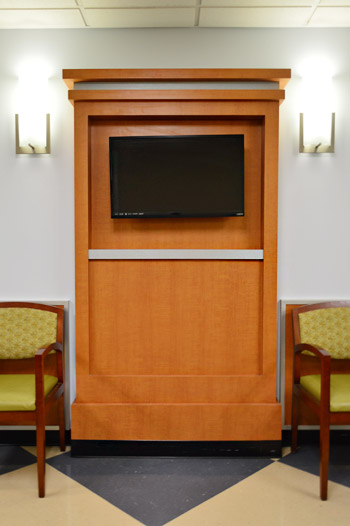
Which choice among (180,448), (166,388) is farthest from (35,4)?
(180,448)

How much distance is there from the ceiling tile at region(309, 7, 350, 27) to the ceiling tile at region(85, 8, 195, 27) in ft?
2.51

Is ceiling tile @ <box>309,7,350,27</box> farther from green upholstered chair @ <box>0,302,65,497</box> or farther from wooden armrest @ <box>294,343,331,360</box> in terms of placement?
green upholstered chair @ <box>0,302,65,497</box>

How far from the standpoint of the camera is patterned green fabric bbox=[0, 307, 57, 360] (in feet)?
9.22

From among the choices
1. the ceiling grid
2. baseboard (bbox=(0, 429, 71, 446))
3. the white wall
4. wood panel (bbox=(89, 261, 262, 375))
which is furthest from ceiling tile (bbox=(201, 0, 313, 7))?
baseboard (bbox=(0, 429, 71, 446))

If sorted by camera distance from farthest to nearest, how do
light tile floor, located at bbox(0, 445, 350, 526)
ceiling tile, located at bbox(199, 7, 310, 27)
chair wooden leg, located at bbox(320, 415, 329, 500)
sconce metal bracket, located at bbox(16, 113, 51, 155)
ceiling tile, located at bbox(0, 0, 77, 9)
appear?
1. sconce metal bracket, located at bbox(16, 113, 51, 155)
2. ceiling tile, located at bbox(199, 7, 310, 27)
3. ceiling tile, located at bbox(0, 0, 77, 9)
4. chair wooden leg, located at bbox(320, 415, 329, 500)
5. light tile floor, located at bbox(0, 445, 350, 526)

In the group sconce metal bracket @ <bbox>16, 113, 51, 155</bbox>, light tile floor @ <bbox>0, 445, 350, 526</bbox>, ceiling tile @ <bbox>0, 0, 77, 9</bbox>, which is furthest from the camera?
sconce metal bracket @ <bbox>16, 113, 51, 155</bbox>

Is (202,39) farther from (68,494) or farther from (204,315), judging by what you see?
(68,494)

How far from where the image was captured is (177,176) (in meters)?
2.72

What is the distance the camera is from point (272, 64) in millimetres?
2875

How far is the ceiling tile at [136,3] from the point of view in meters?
2.53

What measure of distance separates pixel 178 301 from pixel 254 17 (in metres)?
1.82

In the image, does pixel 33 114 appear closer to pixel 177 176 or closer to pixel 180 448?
pixel 177 176

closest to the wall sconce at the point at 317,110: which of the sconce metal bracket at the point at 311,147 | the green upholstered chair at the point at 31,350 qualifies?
the sconce metal bracket at the point at 311,147

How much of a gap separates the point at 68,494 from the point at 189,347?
1056 millimetres
